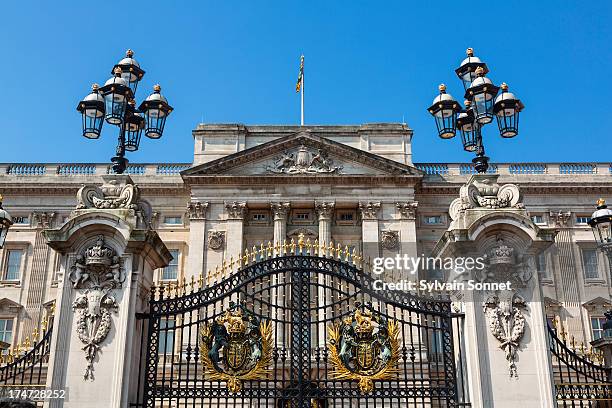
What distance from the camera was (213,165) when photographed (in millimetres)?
40312

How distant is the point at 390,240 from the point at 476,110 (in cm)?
2690

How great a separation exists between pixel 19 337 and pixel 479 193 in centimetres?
3416

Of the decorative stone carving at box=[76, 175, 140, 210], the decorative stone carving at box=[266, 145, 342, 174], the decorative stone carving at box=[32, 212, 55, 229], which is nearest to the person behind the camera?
the decorative stone carving at box=[76, 175, 140, 210]

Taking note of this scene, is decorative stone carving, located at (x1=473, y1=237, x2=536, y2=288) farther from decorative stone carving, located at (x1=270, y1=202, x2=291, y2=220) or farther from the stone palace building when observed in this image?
decorative stone carving, located at (x1=270, y1=202, x2=291, y2=220)

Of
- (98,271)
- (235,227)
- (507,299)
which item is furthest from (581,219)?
(98,271)

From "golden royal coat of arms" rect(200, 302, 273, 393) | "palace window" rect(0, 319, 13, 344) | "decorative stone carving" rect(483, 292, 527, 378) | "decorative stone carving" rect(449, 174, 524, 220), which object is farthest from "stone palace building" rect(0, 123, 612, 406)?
"decorative stone carving" rect(483, 292, 527, 378)

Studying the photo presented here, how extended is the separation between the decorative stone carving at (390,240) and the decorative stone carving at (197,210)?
11295mm

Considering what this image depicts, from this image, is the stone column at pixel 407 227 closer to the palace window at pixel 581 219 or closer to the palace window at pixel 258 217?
the palace window at pixel 258 217

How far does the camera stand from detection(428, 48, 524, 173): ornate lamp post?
1302 cm

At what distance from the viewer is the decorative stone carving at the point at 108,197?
40.3ft

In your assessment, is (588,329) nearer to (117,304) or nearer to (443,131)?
(443,131)

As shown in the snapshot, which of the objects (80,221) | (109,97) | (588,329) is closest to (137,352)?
(80,221)

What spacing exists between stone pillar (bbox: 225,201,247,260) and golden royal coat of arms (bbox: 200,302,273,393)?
2706cm

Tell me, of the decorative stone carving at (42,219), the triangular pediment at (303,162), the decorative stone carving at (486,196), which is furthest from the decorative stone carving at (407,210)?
the decorative stone carving at (486,196)
